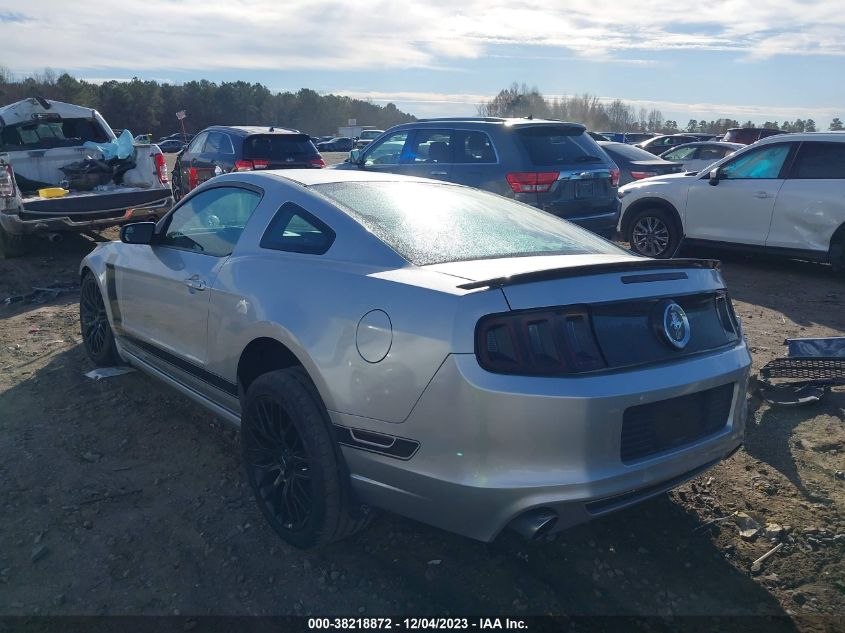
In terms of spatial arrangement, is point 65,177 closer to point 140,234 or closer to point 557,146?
point 140,234

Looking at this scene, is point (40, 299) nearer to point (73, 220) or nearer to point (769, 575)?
point (73, 220)

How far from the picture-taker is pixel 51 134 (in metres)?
10.7

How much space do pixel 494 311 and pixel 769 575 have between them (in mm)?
1731

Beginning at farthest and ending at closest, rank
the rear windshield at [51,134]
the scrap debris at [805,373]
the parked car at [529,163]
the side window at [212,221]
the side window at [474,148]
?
the rear windshield at [51,134] < the side window at [474,148] < the parked car at [529,163] < the scrap debris at [805,373] < the side window at [212,221]

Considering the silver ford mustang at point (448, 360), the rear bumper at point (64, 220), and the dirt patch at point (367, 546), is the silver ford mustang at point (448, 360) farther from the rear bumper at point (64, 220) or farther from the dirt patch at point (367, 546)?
the rear bumper at point (64, 220)

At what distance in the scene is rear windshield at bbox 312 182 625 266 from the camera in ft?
10.2

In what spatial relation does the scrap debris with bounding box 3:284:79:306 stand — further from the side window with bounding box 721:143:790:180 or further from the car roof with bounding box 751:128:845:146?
the car roof with bounding box 751:128:845:146

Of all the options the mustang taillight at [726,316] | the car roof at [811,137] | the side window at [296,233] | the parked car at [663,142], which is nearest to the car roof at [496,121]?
the car roof at [811,137]

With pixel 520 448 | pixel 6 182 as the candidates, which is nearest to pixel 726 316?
pixel 520 448

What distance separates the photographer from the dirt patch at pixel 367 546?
285cm

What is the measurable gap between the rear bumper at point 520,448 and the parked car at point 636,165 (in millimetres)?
11987

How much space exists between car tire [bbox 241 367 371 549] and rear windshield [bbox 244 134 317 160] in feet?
28.8

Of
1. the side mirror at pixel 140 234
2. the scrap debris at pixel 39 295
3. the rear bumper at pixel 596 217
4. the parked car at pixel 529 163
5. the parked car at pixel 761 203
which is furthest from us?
the parked car at pixel 761 203

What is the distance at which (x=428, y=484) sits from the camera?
2621mm
